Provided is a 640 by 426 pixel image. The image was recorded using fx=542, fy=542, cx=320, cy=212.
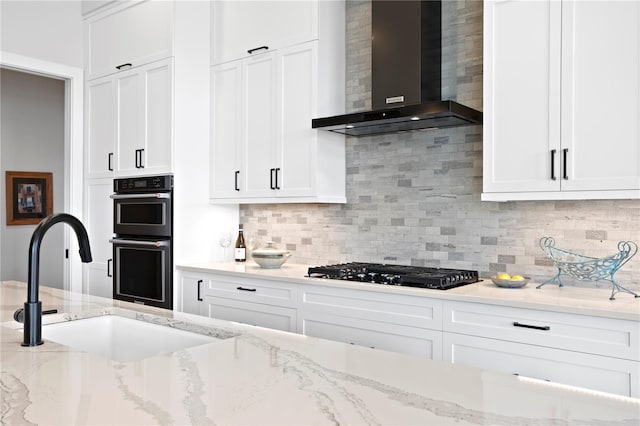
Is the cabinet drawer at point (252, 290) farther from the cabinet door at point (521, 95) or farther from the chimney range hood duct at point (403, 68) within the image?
the cabinet door at point (521, 95)

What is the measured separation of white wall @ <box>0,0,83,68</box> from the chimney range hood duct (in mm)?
2533

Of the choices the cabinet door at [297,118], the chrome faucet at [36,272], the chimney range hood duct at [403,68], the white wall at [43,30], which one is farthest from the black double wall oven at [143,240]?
the chrome faucet at [36,272]

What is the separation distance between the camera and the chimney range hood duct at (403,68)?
308 cm

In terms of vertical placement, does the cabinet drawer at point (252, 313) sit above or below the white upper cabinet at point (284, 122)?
below

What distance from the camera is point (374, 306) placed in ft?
9.16

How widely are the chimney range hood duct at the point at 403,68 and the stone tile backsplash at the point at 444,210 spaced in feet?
0.45

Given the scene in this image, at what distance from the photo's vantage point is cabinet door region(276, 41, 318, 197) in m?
3.49

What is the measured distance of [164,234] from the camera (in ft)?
12.6

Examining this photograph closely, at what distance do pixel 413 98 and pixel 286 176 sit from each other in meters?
1.00

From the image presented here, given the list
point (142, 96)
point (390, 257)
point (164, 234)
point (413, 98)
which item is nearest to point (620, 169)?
point (413, 98)

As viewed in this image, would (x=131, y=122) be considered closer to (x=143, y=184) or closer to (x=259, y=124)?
(x=143, y=184)

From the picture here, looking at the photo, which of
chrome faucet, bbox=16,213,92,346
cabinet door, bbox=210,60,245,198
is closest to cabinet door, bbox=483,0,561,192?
cabinet door, bbox=210,60,245,198

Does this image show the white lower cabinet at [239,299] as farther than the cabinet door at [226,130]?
No

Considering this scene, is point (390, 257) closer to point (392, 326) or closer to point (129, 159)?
point (392, 326)
